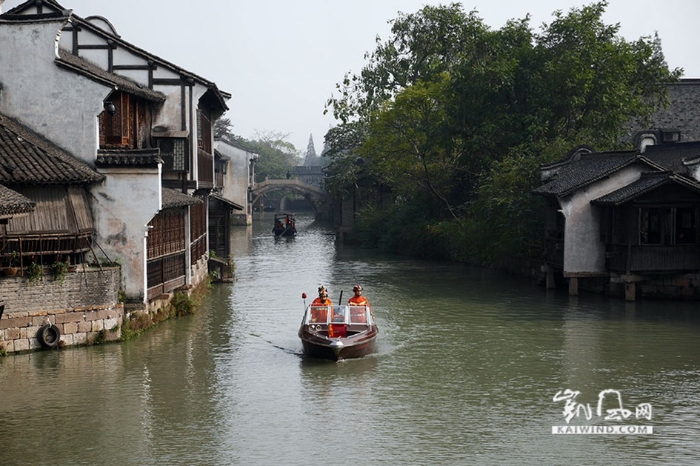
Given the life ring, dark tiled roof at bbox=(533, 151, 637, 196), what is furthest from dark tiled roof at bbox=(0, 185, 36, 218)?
dark tiled roof at bbox=(533, 151, 637, 196)

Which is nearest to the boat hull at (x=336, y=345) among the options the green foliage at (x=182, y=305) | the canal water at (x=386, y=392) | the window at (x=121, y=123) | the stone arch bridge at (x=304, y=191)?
the canal water at (x=386, y=392)

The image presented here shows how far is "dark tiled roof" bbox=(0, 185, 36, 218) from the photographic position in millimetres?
20047

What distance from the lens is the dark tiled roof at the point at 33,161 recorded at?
76.9 ft

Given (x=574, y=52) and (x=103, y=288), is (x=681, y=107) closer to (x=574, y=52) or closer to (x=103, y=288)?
(x=574, y=52)

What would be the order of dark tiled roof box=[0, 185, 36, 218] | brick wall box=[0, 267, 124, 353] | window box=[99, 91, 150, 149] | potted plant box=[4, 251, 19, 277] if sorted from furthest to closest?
window box=[99, 91, 150, 149], brick wall box=[0, 267, 124, 353], potted plant box=[4, 251, 19, 277], dark tiled roof box=[0, 185, 36, 218]

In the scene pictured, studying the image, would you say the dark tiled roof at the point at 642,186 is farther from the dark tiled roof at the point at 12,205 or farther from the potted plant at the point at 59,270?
the dark tiled roof at the point at 12,205

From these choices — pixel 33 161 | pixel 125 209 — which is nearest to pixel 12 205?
pixel 33 161

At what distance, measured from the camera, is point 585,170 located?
37.5m

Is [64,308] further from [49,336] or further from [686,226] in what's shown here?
[686,226]

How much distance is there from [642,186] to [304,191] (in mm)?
70590

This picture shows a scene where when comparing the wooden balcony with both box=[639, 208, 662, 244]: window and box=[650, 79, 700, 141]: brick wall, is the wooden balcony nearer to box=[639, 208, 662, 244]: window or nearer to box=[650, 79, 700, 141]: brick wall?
box=[639, 208, 662, 244]: window

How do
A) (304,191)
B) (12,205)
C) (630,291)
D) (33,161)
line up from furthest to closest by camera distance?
(304,191), (630,291), (33,161), (12,205)

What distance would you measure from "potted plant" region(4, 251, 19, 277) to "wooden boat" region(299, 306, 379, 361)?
7.12 meters

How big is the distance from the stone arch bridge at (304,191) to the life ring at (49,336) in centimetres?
7603
